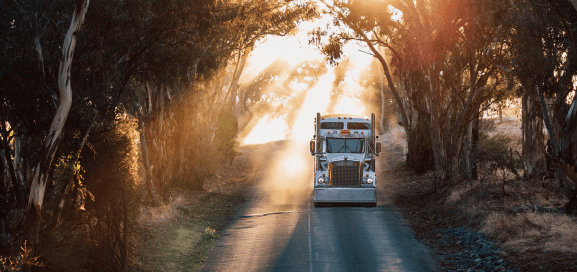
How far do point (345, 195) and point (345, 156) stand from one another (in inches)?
66.5

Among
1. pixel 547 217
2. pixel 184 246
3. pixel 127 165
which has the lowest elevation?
pixel 184 246

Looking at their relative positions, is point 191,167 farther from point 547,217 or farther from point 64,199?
point 547,217

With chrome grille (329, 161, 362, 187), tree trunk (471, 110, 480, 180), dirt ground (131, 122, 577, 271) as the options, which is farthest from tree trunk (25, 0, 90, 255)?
tree trunk (471, 110, 480, 180)

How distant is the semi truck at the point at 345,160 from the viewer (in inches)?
880

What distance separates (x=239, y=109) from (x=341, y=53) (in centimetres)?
4191

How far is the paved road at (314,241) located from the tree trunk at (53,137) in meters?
4.71

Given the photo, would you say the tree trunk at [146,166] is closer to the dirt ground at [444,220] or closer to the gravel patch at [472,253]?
the dirt ground at [444,220]

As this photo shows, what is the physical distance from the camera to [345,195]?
880 inches

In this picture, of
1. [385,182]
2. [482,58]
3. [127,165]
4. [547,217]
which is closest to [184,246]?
[127,165]

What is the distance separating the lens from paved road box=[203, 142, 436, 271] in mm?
13672

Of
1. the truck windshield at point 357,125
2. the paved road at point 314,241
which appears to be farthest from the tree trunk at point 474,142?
the truck windshield at point 357,125

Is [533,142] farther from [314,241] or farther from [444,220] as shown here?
[314,241]

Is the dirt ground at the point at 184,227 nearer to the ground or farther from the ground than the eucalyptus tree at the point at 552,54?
nearer to the ground

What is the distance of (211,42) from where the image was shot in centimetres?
2419
